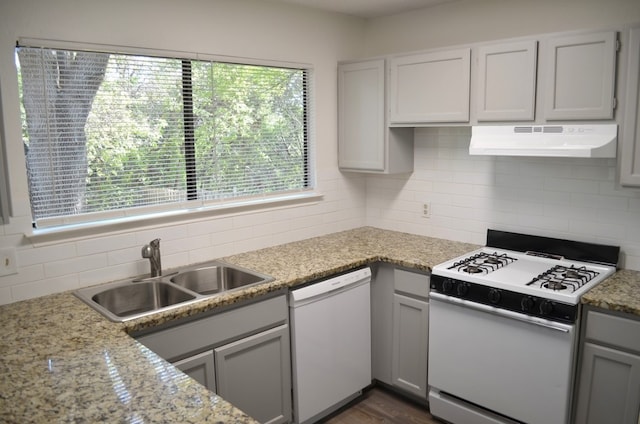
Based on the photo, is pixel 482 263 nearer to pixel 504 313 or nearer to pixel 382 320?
pixel 504 313

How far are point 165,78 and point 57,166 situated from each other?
0.74 metres

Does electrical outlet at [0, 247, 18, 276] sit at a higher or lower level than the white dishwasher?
higher

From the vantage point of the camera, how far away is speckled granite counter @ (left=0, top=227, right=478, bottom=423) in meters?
1.38

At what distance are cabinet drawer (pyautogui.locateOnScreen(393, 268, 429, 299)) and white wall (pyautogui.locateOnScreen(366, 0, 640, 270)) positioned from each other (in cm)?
64

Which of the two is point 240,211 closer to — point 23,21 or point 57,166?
point 57,166

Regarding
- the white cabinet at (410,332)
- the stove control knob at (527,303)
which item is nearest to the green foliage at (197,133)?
the white cabinet at (410,332)

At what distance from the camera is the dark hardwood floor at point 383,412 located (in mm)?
2973

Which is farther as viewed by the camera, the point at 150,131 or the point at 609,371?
the point at 150,131

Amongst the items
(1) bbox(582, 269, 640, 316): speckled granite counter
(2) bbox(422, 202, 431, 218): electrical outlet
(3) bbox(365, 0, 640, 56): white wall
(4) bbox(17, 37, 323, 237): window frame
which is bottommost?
(1) bbox(582, 269, 640, 316): speckled granite counter

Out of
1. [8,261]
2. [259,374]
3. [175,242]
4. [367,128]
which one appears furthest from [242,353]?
[367,128]

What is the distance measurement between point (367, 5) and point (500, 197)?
1.53m

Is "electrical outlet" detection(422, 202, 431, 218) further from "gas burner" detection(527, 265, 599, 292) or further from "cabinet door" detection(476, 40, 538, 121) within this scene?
"gas burner" detection(527, 265, 599, 292)

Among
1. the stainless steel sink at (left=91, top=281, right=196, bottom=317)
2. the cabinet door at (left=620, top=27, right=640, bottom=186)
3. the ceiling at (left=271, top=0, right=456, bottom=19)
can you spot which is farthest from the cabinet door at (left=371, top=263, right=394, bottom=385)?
the ceiling at (left=271, top=0, right=456, bottom=19)

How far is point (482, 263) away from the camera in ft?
9.27
